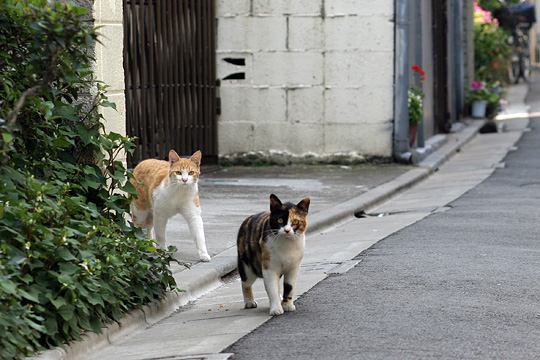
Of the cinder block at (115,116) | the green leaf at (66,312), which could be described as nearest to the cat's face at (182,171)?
the cinder block at (115,116)

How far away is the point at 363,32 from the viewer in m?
20.2

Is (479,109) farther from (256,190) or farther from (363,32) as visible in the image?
(256,190)

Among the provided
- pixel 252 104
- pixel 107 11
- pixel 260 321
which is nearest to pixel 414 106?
pixel 252 104

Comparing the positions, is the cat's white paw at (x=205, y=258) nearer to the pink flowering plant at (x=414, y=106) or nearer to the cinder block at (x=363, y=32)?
the cinder block at (x=363, y=32)

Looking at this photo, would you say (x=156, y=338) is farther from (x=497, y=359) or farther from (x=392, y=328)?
(x=497, y=359)

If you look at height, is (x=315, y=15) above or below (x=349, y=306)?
above

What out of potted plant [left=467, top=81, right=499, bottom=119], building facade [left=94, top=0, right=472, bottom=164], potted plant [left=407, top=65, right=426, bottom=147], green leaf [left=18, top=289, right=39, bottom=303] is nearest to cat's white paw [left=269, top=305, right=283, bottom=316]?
green leaf [left=18, top=289, right=39, bottom=303]

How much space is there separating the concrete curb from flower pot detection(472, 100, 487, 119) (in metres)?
14.3

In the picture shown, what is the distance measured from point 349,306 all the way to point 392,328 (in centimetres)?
87

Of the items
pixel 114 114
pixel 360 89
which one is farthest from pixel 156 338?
pixel 360 89

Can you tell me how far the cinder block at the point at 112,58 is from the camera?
1040 centimetres

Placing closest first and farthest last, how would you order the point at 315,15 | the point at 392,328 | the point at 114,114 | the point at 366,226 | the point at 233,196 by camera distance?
the point at 392,328, the point at 114,114, the point at 366,226, the point at 233,196, the point at 315,15

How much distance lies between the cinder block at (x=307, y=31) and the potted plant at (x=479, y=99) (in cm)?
1327

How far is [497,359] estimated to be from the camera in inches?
279
